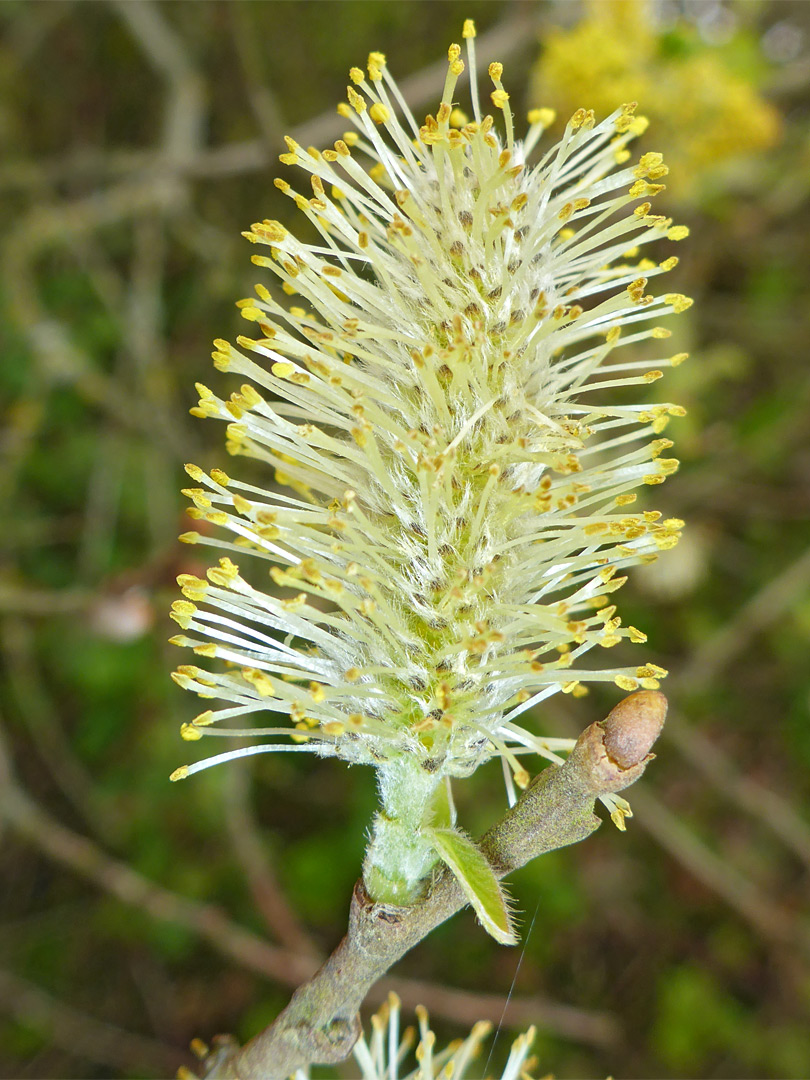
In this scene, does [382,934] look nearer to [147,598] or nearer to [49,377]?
[147,598]

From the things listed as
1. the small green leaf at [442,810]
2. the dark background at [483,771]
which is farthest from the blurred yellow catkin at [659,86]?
the small green leaf at [442,810]

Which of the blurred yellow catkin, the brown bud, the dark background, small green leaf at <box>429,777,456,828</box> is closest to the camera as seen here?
the brown bud

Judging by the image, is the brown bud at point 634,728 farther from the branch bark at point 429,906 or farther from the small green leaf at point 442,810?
the small green leaf at point 442,810

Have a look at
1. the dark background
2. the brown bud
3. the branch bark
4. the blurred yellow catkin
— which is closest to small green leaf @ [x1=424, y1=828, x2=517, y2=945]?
the branch bark

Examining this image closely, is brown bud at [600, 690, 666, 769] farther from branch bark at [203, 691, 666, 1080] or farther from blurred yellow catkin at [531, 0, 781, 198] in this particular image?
blurred yellow catkin at [531, 0, 781, 198]

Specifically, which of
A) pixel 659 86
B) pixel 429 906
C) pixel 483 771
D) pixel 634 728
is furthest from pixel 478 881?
pixel 659 86

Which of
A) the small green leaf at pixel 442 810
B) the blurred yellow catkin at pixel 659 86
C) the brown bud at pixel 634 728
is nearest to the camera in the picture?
the brown bud at pixel 634 728

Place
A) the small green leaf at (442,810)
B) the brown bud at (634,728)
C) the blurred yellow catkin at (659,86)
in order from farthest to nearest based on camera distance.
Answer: the blurred yellow catkin at (659,86) → the small green leaf at (442,810) → the brown bud at (634,728)
